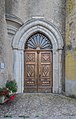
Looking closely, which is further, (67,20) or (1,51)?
(67,20)

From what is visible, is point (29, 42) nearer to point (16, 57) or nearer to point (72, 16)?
point (16, 57)

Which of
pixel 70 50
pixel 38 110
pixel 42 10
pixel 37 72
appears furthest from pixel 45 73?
pixel 38 110

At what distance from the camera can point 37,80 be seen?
8.45m

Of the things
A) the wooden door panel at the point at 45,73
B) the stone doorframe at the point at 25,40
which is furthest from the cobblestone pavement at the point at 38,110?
the wooden door panel at the point at 45,73

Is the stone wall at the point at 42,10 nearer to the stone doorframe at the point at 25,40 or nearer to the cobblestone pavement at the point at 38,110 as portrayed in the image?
the stone doorframe at the point at 25,40

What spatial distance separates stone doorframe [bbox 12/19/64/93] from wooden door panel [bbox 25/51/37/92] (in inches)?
12.2

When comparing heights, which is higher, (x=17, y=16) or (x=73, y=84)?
(x=17, y=16)

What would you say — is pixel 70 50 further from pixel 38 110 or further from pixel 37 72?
pixel 38 110

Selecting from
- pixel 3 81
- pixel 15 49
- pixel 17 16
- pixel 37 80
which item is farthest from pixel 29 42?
pixel 3 81

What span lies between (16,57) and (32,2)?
9.15 ft

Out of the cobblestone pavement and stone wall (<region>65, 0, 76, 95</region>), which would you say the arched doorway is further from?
the cobblestone pavement

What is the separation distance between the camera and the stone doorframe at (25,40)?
8.16 meters

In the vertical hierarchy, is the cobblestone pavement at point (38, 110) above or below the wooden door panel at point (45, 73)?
below

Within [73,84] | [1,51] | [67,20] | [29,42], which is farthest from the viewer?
[29,42]
